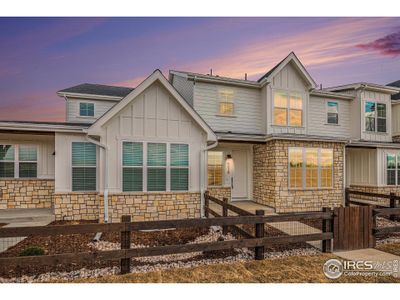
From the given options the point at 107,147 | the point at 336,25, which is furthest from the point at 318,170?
the point at 107,147

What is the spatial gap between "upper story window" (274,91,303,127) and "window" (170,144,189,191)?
17.6ft

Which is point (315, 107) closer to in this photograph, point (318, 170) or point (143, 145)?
point (318, 170)

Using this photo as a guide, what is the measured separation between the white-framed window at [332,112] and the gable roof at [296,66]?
2065 mm

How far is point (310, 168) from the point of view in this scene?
984 centimetres

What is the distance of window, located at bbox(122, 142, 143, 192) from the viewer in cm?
750

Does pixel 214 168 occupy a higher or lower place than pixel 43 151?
lower

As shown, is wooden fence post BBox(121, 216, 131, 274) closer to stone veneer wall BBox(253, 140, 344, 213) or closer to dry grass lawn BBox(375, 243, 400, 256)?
dry grass lawn BBox(375, 243, 400, 256)

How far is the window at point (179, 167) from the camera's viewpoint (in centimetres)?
793

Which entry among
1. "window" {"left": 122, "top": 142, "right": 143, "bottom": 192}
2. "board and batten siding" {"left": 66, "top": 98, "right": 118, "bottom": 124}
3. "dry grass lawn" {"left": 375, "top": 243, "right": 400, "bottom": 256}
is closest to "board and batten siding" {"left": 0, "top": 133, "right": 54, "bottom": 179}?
"board and batten siding" {"left": 66, "top": 98, "right": 118, "bottom": 124}

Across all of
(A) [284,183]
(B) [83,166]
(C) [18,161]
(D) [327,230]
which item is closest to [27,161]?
(C) [18,161]

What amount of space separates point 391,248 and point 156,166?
21.5 ft

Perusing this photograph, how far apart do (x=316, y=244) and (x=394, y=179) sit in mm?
10051

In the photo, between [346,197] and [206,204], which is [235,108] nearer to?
[206,204]

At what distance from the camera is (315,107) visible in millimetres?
12227
